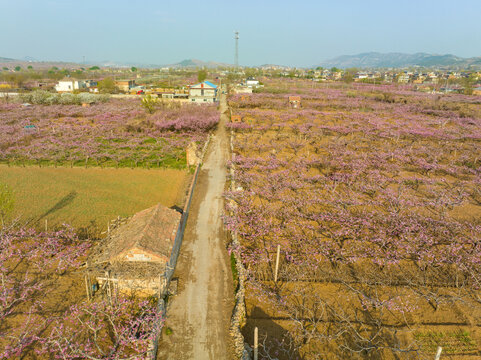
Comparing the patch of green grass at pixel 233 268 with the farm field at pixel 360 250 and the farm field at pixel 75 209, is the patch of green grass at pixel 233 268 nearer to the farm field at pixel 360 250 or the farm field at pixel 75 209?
the farm field at pixel 360 250

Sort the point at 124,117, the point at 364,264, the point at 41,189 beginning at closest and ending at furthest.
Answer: the point at 364,264 < the point at 41,189 < the point at 124,117

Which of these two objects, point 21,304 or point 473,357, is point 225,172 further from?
point 473,357

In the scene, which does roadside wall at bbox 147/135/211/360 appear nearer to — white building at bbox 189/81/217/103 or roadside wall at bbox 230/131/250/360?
roadside wall at bbox 230/131/250/360

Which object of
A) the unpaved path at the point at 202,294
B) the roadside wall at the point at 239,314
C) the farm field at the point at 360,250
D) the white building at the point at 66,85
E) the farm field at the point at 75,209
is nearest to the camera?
the roadside wall at the point at 239,314

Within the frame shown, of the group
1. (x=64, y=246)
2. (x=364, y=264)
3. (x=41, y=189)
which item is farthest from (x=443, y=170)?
(x=41, y=189)

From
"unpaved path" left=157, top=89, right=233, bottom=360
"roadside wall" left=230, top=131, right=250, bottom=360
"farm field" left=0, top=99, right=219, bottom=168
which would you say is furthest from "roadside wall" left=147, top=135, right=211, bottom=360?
"farm field" left=0, top=99, right=219, bottom=168

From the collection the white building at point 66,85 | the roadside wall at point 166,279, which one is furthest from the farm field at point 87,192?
the white building at point 66,85

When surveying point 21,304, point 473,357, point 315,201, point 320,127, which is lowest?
point 473,357

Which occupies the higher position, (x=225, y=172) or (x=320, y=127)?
(x=320, y=127)
